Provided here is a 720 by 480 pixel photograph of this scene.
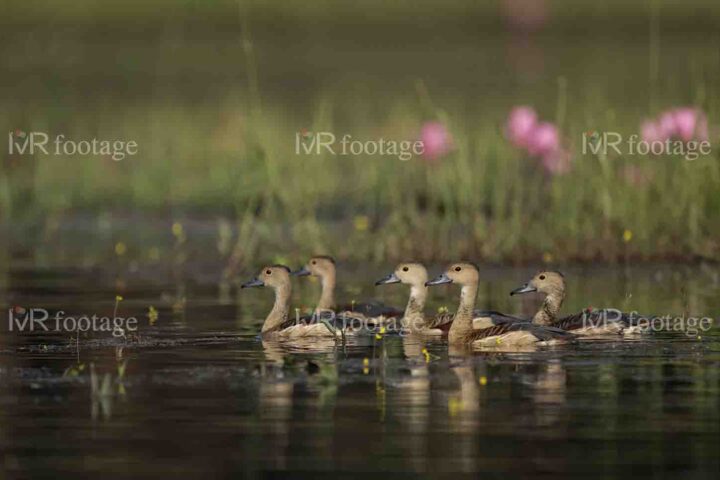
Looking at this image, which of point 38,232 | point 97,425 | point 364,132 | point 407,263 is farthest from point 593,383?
point 364,132

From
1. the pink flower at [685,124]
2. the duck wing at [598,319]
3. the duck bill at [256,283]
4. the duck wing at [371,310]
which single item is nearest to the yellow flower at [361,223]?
the pink flower at [685,124]

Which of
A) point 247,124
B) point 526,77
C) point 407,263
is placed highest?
point 526,77

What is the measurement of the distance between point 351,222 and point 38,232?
3.48m

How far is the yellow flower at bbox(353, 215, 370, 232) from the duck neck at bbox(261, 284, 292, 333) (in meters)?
5.12

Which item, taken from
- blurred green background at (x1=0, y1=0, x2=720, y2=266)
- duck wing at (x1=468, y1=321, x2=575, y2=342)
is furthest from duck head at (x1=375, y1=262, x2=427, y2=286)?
blurred green background at (x1=0, y1=0, x2=720, y2=266)

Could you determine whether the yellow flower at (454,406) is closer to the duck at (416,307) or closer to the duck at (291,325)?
the duck at (291,325)

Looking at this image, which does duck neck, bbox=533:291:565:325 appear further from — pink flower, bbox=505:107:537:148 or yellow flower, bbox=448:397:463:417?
pink flower, bbox=505:107:537:148

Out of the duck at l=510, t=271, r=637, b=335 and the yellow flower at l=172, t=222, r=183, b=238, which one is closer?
the duck at l=510, t=271, r=637, b=335

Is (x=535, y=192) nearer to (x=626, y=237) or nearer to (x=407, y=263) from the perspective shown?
(x=626, y=237)

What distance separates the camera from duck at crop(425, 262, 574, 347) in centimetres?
1479

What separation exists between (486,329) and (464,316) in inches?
16.9

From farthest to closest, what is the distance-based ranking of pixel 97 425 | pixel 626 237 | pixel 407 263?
pixel 626 237 → pixel 407 263 → pixel 97 425

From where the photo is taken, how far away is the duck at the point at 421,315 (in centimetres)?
1603

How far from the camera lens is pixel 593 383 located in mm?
12852
